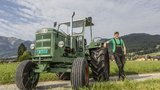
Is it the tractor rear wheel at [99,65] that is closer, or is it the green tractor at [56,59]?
the green tractor at [56,59]

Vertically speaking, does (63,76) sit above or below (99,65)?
below

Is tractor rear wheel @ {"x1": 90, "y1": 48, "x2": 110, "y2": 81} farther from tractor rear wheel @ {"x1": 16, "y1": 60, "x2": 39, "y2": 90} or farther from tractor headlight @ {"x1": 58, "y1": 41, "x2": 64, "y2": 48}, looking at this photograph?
tractor rear wheel @ {"x1": 16, "y1": 60, "x2": 39, "y2": 90}

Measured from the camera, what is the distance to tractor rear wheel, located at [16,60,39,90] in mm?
11203

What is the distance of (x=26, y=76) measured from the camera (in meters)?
11.5

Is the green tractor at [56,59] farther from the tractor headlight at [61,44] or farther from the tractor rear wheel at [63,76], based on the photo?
the tractor rear wheel at [63,76]

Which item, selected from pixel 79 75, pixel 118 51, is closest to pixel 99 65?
pixel 118 51

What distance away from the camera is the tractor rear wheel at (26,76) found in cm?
1120

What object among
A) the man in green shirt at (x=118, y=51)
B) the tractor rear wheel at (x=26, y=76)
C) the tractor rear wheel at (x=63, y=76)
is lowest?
the tractor rear wheel at (x=63, y=76)

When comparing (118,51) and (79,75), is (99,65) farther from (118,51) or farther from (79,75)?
(79,75)

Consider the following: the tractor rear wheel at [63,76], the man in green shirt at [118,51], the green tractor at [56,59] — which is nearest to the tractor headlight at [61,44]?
the green tractor at [56,59]

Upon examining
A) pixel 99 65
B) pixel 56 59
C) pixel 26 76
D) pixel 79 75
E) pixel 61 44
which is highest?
pixel 61 44

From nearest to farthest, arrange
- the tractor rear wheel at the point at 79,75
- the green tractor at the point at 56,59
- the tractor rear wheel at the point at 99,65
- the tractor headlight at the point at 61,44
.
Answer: the tractor rear wheel at the point at 79,75, the green tractor at the point at 56,59, the tractor headlight at the point at 61,44, the tractor rear wheel at the point at 99,65

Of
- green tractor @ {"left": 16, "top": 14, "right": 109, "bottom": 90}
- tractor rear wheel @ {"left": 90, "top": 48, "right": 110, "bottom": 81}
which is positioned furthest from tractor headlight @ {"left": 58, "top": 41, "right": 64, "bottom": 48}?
tractor rear wheel @ {"left": 90, "top": 48, "right": 110, "bottom": 81}

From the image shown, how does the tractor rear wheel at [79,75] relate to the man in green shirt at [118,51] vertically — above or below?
below
